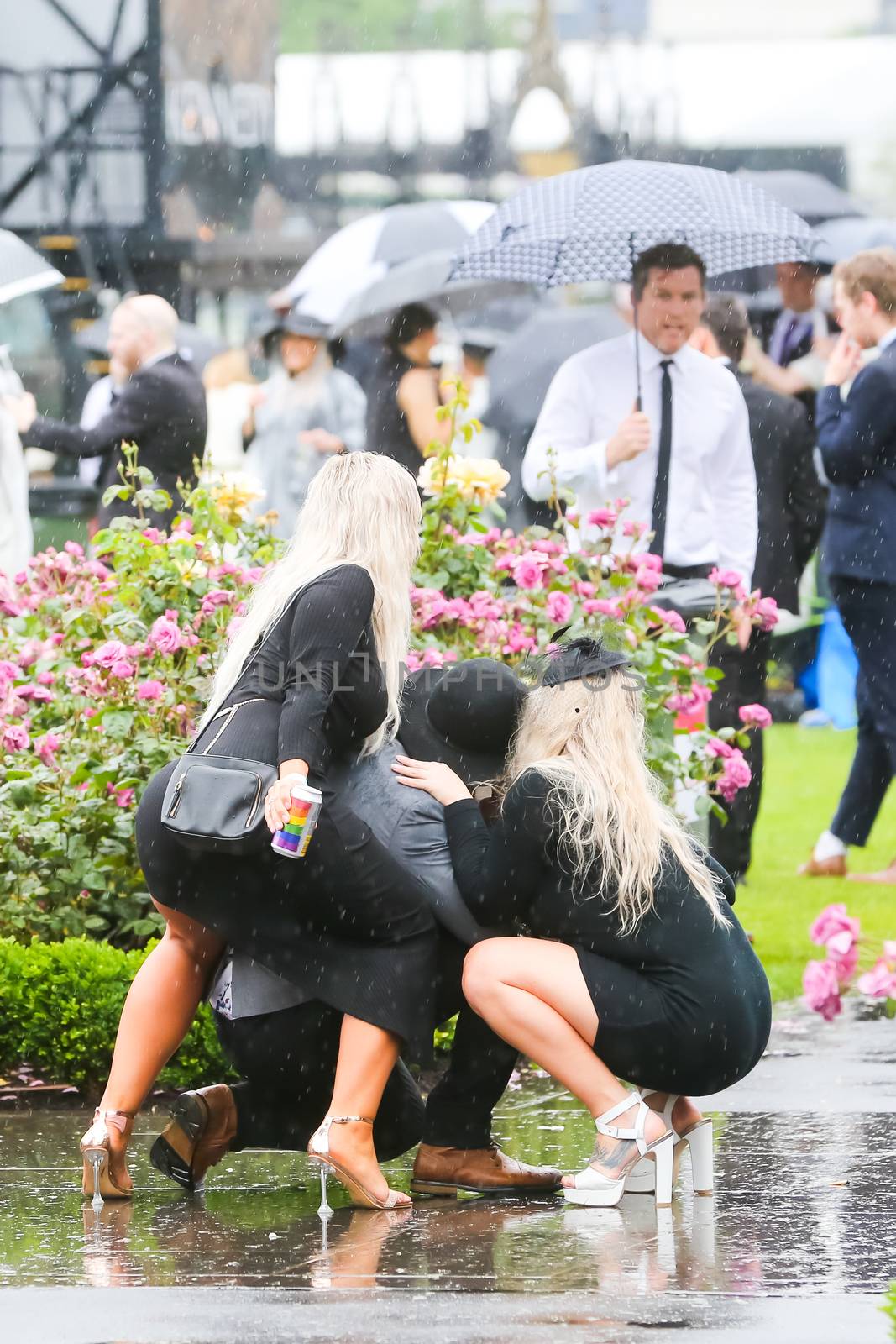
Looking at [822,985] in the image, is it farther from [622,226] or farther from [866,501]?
[622,226]

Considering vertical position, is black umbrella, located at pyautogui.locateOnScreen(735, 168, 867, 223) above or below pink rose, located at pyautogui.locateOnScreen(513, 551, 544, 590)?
above

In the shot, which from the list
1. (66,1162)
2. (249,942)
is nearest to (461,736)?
(249,942)

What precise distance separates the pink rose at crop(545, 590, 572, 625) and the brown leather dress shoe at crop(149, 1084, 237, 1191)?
6.71 feet

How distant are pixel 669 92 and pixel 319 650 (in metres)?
14.9

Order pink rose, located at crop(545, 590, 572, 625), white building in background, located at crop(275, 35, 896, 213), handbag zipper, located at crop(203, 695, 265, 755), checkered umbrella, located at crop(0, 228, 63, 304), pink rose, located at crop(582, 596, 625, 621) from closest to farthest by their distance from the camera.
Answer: handbag zipper, located at crop(203, 695, 265, 755) < pink rose, located at crop(545, 590, 572, 625) < pink rose, located at crop(582, 596, 625, 621) < checkered umbrella, located at crop(0, 228, 63, 304) < white building in background, located at crop(275, 35, 896, 213)

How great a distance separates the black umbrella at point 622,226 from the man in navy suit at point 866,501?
1.64 feet

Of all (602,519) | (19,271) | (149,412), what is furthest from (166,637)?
(19,271)

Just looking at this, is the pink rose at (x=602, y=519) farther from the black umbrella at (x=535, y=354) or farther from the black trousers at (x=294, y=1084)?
Result: the black umbrella at (x=535, y=354)

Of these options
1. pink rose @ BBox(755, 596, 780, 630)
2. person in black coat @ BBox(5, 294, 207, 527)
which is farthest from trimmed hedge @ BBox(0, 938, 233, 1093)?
person in black coat @ BBox(5, 294, 207, 527)

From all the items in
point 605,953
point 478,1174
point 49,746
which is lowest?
point 478,1174

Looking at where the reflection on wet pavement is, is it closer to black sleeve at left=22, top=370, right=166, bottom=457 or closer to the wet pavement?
the wet pavement

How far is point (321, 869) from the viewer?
4.42m

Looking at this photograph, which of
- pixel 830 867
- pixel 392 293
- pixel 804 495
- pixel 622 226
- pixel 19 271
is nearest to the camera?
pixel 622 226

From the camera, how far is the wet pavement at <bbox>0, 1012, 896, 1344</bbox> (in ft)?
11.9
